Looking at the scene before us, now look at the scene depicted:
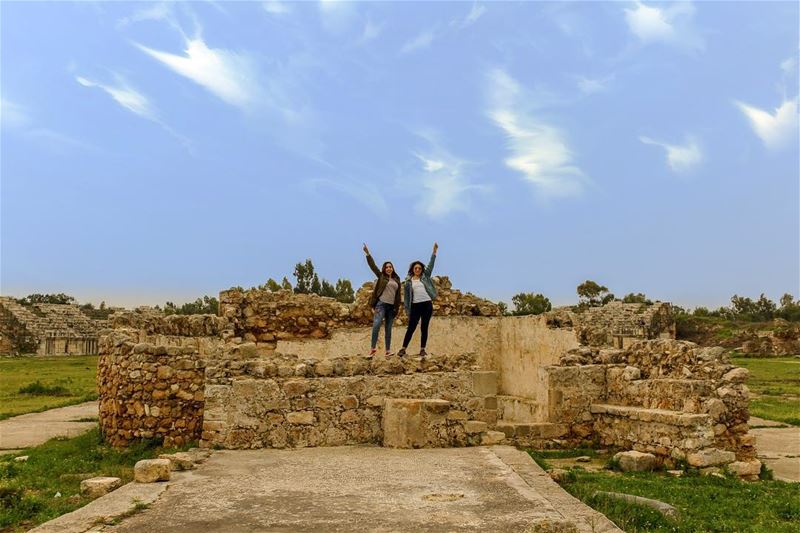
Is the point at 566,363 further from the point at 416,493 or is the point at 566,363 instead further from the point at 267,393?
the point at 416,493

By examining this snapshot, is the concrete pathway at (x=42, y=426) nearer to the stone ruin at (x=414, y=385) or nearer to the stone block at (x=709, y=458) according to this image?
the stone ruin at (x=414, y=385)

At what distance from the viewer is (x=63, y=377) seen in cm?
2575

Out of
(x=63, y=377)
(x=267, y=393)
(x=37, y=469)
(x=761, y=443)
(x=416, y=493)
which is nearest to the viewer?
(x=416, y=493)

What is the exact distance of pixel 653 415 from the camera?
9.71m

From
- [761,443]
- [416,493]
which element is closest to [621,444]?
[761,443]

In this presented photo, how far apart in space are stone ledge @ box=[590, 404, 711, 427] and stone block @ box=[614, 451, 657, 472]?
1.82ft

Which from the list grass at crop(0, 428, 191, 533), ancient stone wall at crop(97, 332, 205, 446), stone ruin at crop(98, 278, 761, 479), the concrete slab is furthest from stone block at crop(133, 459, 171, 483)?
the concrete slab

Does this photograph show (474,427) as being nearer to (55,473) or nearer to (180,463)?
(180,463)

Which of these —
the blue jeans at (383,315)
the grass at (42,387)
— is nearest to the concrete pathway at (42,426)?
the grass at (42,387)

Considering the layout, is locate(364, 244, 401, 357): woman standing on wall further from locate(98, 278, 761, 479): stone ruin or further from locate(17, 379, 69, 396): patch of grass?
locate(17, 379, 69, 396): patch of grass

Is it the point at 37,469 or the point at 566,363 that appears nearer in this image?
the point at 37,469

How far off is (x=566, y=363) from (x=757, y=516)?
5.39 meters

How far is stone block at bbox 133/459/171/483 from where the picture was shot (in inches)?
239

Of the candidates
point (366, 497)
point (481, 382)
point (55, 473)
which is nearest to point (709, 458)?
point (481, 382)
